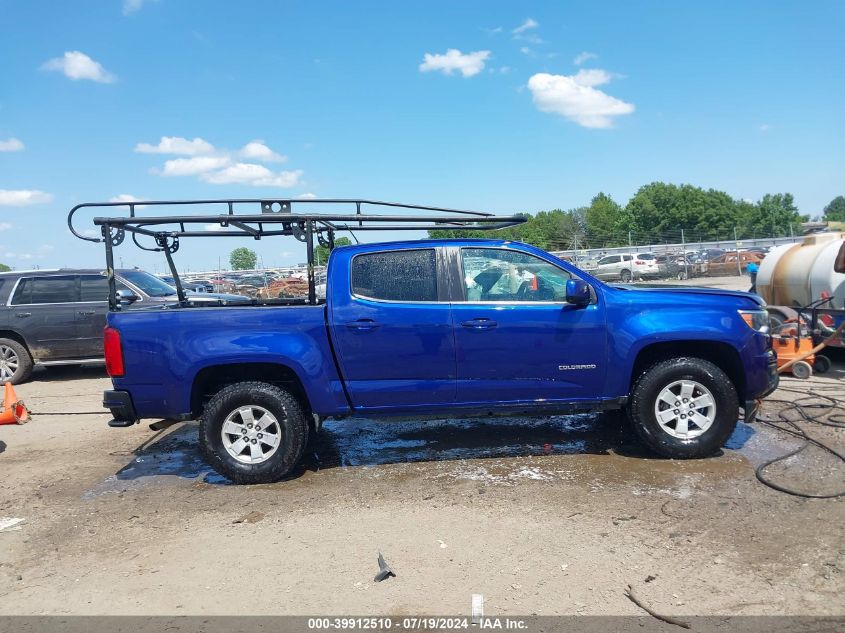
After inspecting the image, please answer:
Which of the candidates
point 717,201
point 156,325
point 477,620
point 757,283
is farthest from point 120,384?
point 717,201

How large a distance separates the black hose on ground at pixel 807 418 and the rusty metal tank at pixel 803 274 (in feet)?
6.17

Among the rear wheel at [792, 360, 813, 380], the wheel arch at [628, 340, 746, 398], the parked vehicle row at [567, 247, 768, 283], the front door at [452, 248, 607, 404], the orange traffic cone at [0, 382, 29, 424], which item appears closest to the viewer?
the front door at [452, 248, 607, 404]

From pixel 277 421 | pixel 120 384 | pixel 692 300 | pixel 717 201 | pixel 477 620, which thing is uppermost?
pixel 717 201

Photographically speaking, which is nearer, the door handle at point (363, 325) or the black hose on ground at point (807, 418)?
the black hose on ground at point (807, 418)

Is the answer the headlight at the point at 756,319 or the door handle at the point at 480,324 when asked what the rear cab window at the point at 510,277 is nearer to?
the door handle at the point at 480,324

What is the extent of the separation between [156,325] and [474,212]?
2.99 m

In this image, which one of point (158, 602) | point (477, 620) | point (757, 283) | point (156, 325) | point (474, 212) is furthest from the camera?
point (757, 283)

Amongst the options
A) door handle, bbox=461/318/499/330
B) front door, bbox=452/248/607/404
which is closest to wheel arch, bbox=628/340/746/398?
front door, bbox=452/248/607/404

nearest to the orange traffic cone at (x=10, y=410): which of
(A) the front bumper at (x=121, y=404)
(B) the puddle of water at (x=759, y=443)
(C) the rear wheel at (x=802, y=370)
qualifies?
(A) the front bumper at (x=121, y=404)

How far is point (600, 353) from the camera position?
16.3 feet

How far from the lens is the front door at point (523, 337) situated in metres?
4.91

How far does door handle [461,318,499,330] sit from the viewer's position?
4.89 meters

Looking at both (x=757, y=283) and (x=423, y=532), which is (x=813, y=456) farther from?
(x=757, y=283)

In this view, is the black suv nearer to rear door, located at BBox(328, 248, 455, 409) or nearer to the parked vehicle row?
rear door, located at BBox(328, 248, 455, 409)
